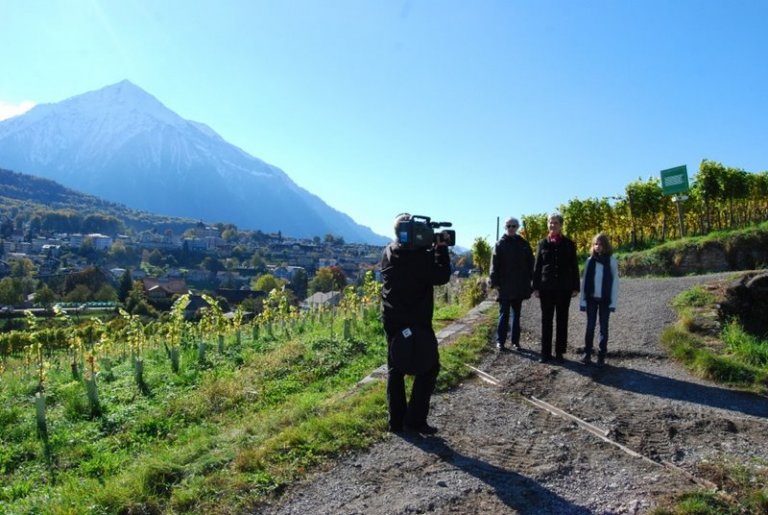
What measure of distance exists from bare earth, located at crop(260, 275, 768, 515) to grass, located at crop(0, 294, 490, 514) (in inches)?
17.8

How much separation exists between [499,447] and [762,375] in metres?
4.19

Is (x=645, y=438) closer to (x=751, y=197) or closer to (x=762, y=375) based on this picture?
(x=762, y=375)

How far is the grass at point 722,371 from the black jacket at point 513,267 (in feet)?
8.10

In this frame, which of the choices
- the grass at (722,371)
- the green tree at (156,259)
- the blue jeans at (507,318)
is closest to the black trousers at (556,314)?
the blue jeans at (507,318)

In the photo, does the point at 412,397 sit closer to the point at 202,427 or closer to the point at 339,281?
the point at 202,427

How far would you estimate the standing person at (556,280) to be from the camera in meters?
7.61

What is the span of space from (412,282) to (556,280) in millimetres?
3281

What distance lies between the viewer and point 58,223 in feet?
593

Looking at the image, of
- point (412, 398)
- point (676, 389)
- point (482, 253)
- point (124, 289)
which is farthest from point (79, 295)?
point (676, 389)

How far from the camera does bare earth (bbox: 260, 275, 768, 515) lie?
162 inches

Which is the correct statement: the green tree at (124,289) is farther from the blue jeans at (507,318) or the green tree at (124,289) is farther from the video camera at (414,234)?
the video camera at (414,234)

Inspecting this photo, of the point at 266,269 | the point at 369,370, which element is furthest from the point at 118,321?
the point at 266,269

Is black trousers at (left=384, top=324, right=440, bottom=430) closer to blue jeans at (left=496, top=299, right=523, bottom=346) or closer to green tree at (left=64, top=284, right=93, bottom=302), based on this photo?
blue jeans at (left=496, top=299, right=523, bottom=346)

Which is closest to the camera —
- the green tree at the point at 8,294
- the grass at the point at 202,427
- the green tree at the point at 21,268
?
the grass at the point at 202,427
